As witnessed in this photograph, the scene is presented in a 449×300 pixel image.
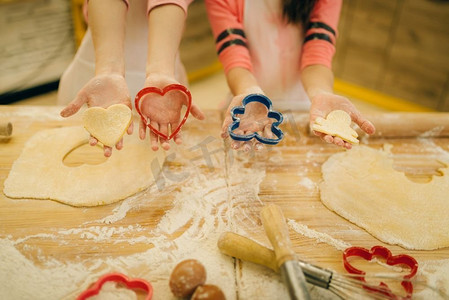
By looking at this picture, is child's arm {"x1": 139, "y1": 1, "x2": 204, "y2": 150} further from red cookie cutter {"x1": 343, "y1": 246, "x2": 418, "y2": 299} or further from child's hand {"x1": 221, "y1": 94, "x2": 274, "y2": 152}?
red cookie cutter {"x1": 343, "y1": 246, "x2": 418, "y2": 299}

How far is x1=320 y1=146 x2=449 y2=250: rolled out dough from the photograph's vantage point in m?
0.97

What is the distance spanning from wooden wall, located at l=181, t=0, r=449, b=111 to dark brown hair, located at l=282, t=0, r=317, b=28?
165cm

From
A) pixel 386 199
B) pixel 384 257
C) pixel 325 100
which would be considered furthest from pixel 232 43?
pixel 384 257

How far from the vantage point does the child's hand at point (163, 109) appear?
3.58ft

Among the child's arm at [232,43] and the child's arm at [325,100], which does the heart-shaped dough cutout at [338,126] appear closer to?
the child's arm at [325,100]

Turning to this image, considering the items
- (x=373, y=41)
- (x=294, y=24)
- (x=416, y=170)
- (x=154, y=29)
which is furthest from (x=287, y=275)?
(x=373, y=41)

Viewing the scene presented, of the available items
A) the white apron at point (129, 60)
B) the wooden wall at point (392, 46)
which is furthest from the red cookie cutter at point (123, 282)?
the wooden wall at point (392, 46)

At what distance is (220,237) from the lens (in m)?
0.87

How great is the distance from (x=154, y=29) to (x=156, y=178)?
0.49 meters

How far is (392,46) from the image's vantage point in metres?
2.78

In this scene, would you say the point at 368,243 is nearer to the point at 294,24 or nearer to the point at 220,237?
the point at 220,237

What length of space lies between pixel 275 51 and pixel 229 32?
0.67 ft

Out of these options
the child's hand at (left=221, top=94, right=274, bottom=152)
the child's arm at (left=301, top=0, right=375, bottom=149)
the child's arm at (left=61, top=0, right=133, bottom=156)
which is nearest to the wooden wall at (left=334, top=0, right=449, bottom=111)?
the child's arm at (left=301, top=0, right=375, bottom=149)

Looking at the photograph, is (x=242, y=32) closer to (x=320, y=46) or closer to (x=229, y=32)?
(x=229, y=32)
